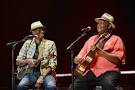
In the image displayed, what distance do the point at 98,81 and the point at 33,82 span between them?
1.20 m

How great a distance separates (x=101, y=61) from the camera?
7.89m

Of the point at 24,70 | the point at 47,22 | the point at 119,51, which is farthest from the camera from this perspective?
the point at 47,22

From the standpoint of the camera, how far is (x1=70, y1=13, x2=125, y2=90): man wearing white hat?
775cm

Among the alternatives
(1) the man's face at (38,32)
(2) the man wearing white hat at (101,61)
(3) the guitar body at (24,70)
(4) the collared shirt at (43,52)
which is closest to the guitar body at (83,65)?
(2) the man wearing white hat at (101,61)

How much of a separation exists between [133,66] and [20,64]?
2.85 meters

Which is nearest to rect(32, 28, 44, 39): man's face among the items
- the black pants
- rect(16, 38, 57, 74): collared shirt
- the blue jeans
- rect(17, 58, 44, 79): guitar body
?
rect(16, 38, 57, 74): collared shirt

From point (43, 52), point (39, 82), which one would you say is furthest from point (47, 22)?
point (39, 82)

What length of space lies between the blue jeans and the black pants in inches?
16.3

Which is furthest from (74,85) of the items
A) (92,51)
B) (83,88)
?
(92,51)

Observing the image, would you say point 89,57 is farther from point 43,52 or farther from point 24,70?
point 24,70

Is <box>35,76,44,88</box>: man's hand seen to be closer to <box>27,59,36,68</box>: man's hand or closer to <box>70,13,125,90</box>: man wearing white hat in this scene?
<box>27,59,36,68</box>: man's hand

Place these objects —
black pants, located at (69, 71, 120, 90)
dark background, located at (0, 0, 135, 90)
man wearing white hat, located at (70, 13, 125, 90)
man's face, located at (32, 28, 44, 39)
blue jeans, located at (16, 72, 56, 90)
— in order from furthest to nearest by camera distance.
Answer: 1. dark background, located at (0, 0, 135, 90)
2. man's face, located at (32, 28, 44, 39)
3. blue jeans, located at (16, 72, 56, 90)
4. man wearing white hat, located at (70, 13, 125, 90)
5. black pants, located at (69, 71, 120, 90)

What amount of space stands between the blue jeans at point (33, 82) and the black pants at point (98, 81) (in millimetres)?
413

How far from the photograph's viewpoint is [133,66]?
10109mm
